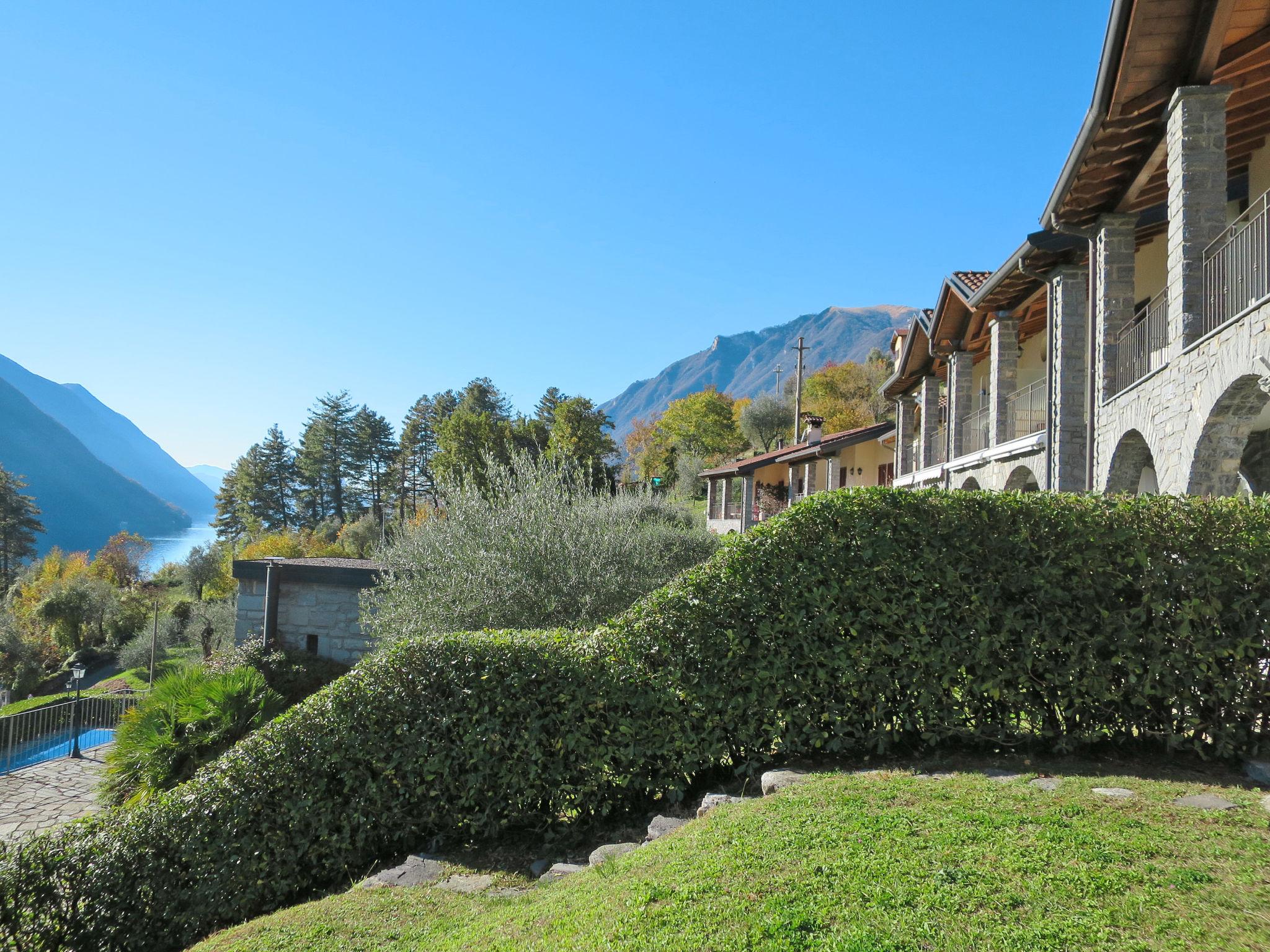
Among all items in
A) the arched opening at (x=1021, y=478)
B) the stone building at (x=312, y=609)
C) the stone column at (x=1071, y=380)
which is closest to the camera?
the stone column at (x=1071, y=380)

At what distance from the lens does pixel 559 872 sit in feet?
15.2

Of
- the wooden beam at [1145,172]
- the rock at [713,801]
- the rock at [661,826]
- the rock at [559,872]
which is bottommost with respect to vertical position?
the rock at [559,872]

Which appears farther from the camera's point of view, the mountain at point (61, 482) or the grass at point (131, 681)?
the mountain at point (61, 482)

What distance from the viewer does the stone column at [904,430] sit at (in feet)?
75.8

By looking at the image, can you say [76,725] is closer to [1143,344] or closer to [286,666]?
[286,666]

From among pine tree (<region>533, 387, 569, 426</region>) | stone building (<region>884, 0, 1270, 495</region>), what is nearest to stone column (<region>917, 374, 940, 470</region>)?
stone building (<region>884, 0, 1270, 495</region>)

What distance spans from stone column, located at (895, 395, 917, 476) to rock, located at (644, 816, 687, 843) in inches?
766

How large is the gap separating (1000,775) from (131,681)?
3024 centimetres

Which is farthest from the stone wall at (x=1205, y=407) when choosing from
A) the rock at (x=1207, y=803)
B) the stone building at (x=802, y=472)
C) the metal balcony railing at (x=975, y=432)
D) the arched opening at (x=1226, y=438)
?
the stone building at (x=802, y=472)

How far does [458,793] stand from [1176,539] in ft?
17.5

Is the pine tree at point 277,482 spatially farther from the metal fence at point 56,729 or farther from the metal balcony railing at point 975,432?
the metal balcony railing at point 975,432

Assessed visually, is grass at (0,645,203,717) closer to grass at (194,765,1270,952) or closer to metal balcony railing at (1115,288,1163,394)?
grass at (194,765,1270,952)

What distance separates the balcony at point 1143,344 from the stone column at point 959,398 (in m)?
7.32

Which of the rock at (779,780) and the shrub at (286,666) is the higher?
the rock at (779,780)
